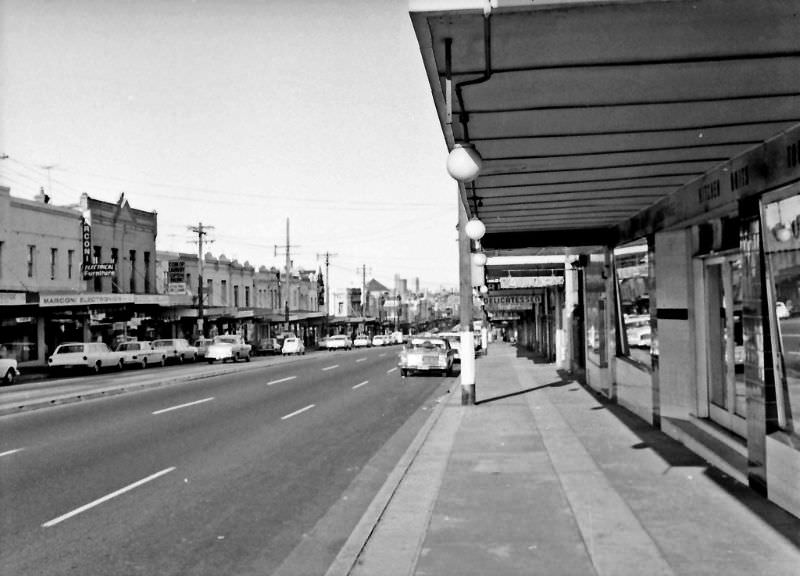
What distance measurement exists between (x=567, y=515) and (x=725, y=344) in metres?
4.66

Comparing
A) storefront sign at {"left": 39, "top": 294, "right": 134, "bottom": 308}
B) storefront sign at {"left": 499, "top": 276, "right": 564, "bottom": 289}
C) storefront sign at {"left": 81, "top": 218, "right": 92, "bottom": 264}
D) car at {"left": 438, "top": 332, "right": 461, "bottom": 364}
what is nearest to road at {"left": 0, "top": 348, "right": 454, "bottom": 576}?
storefront sign at {"left": 499, "top": 276, "right": 564, "bottom": 289}

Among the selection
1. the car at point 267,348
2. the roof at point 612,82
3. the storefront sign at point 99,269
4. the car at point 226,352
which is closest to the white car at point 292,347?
the car at point 267,348

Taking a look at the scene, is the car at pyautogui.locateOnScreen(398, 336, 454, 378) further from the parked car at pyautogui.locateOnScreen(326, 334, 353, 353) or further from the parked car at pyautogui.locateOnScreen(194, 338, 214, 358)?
the parked car at pyautogui.locateOnScreen(326, 334, 353, 353)

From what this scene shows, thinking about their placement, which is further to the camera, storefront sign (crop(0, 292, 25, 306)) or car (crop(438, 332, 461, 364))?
car (crop(438, 332, 461, 364))

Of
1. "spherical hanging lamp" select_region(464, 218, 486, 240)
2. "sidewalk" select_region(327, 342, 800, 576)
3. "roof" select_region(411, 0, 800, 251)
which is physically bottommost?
"sidewalk" select_region(327, 342, 800, 576)

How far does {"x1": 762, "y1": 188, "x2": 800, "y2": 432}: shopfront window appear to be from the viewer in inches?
285

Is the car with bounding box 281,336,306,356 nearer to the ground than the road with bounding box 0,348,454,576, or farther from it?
farther from it

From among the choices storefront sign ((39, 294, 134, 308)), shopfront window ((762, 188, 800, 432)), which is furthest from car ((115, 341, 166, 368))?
shopfront window ((762, 188, 800, 432))

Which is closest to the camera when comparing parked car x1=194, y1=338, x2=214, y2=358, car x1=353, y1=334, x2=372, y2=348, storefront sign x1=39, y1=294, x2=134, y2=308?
storefront sign x1=39, y1=294, x2=134, y2=308

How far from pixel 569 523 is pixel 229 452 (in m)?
6.53

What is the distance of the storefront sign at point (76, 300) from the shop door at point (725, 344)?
31.6m

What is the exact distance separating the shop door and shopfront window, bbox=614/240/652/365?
1.91 meters

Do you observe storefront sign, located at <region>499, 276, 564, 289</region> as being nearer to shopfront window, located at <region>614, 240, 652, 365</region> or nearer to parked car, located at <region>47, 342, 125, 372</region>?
shopfront window, located at <region>614, 240, 652, 365</region>

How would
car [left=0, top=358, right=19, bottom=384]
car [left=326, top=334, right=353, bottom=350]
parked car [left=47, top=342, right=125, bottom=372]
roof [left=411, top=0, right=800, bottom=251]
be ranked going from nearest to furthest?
roof [left=411, top=0, right=800, bottom=251] < car [left=0, top=358, right=19, bottom=384] < parked car [left=47, top=342, right=125, bottom=372] < car [left=326, top=334, right=353, bottom=350]
